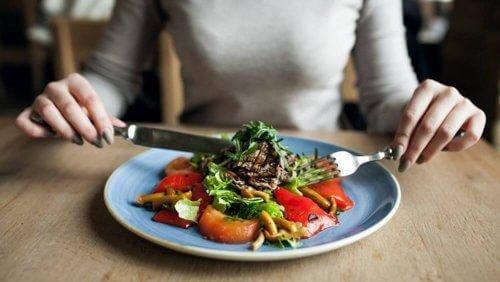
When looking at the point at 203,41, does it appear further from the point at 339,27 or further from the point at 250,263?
the point at 250,263

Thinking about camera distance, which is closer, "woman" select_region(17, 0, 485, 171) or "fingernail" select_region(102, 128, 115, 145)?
"fingernail" select_region(102, 128, 115, 145)

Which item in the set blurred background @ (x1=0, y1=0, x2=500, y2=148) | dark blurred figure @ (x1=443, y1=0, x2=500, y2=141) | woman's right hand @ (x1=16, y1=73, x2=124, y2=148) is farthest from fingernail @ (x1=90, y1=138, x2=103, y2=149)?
dark blurred figure @ (x1=443, y1=0, x2=500, y2=141)

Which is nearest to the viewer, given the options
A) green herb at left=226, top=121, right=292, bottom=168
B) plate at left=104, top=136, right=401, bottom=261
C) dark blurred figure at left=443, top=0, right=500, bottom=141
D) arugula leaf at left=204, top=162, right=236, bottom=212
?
plate at left=104, top=136, right=401, bottom=261

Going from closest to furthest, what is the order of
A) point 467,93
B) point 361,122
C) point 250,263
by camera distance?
1. point 250,263
2. point 361,122
3. point 467,93

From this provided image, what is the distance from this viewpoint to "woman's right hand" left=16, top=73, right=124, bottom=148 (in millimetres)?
814

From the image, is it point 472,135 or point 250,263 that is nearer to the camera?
point 250,263

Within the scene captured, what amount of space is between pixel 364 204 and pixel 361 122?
2.88 ft

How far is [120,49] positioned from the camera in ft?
4.00

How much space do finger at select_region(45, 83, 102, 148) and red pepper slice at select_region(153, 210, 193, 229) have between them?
198mm

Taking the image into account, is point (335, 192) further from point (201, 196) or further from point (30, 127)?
point (30, 127)

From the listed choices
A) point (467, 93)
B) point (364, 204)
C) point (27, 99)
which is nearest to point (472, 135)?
point (364, 204)

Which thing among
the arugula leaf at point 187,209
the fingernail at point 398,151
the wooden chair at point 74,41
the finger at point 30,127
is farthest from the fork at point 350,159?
the wooden chair at point 74,41

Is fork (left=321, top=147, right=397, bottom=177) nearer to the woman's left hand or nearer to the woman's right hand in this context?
the woman's left hand

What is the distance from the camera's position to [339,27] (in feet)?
3.86
